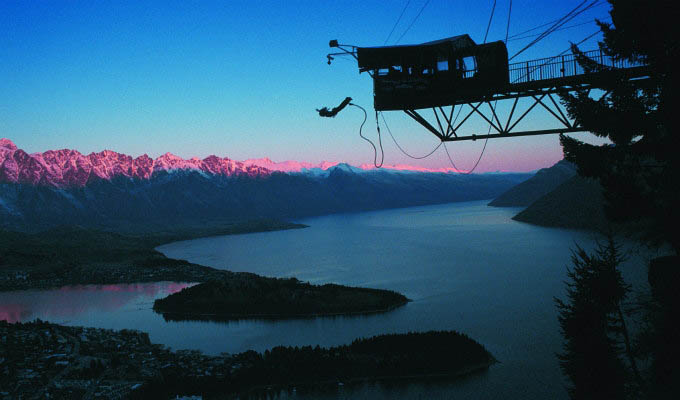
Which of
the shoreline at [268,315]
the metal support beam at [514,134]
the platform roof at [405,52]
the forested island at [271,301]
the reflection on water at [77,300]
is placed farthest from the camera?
the reflection on water at [77,300]

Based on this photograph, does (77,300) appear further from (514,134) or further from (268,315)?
(514,134)

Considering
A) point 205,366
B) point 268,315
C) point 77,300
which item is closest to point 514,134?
point 205,366

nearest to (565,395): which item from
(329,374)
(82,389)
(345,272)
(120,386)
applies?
(329,374)

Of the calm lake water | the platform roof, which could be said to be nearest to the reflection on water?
the calm lake water

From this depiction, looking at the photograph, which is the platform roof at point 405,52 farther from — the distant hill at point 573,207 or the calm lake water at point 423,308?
the distant hill at point 573,207

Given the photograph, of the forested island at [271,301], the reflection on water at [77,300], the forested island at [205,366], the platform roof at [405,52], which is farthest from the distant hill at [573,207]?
the platform roof at [405,52]

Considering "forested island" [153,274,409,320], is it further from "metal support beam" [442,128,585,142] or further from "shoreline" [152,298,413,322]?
"metal support beam" [442,128,585,142]
